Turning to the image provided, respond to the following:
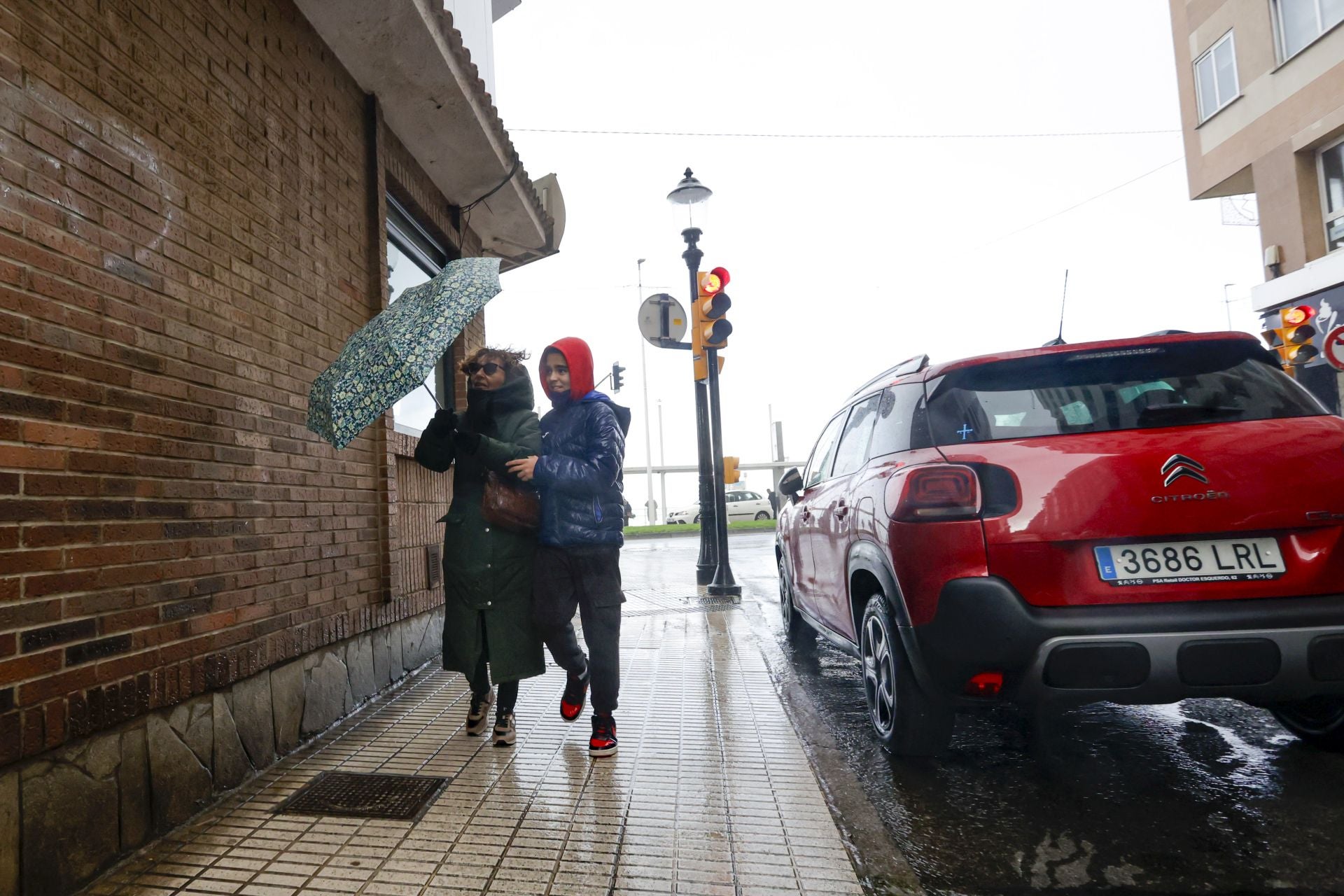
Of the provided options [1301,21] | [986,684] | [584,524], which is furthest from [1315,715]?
[1301,21]

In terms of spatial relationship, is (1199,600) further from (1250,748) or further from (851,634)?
(851,634)

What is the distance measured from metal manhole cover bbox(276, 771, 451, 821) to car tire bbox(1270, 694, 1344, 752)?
3.54 metres

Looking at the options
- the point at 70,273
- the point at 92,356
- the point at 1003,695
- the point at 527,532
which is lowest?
the point at 1003,695

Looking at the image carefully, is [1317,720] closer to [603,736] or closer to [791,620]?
[603,736]

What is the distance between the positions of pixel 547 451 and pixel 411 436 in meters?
2.60

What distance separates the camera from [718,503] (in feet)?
33.8

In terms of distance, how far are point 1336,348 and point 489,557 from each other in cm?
1121

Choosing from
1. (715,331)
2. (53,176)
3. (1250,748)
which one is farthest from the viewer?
(715,331)

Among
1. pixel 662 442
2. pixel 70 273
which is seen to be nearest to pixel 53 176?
pixel 70 273

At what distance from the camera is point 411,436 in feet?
20.3

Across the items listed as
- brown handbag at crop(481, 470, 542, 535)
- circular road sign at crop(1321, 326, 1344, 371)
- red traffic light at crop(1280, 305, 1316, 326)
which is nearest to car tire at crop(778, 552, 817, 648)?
brown handbag at crop(481, 470, 542, 535)

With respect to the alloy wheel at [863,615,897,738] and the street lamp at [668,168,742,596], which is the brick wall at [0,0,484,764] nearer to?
the alloy wheel at [863,615,897,738]

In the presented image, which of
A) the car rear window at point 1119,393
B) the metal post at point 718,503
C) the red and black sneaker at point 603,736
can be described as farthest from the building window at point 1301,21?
the red and black sneaker at point 603,736

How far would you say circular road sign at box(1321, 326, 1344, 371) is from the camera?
33.7ft
